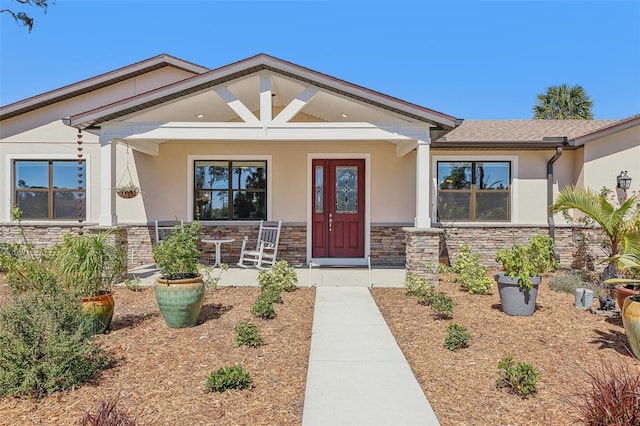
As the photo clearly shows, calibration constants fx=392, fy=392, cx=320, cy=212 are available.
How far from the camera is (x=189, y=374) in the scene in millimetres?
3688

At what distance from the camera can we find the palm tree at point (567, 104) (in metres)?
21.7

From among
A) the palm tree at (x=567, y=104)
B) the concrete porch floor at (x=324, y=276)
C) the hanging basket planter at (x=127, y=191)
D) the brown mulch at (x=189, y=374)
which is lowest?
the brown mulch at (x=189, y=374)

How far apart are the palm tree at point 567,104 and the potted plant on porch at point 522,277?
763 inches

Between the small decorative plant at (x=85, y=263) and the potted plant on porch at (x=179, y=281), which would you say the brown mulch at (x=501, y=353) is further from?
the small decorative plant at (x=85, y=263)

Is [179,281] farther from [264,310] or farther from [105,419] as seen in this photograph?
[105,419]

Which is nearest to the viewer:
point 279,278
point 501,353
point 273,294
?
point 501,353

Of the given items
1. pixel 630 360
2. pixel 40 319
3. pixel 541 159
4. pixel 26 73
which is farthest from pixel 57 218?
pixel 541 159

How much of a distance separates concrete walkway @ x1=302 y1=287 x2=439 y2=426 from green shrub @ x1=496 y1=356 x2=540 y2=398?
771 mm

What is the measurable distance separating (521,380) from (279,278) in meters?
4.45

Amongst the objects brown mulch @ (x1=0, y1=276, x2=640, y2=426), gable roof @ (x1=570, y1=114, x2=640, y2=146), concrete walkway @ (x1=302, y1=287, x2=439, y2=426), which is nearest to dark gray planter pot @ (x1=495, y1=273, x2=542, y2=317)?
brown mulch @ (x1=0, y1=276, x2=640, y2=426)

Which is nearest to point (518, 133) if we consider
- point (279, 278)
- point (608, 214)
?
point (608, 214)

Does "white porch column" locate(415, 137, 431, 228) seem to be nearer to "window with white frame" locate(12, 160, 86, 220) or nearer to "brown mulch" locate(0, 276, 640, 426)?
"brown mulch" locate(0, 276, 640, 426)

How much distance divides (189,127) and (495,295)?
637 cm

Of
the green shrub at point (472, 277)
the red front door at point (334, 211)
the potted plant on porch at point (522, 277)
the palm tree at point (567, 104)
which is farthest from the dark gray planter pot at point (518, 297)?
the palm tree at point (567, 104)
